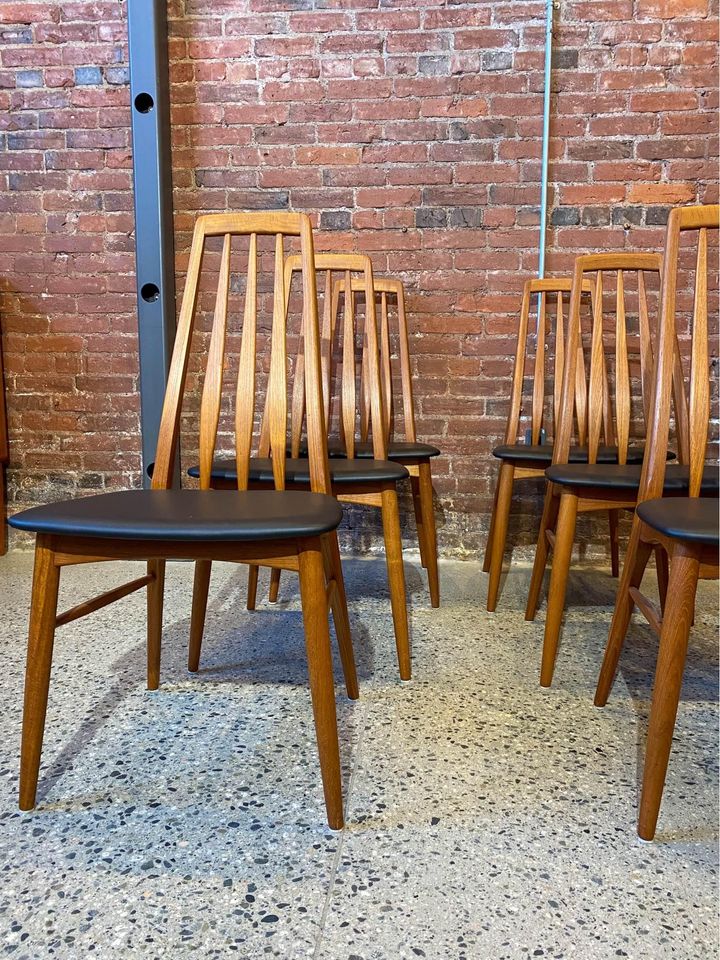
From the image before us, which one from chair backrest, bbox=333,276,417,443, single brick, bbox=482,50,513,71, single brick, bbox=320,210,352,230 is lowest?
chair backrest, bbox=333,276,417,443

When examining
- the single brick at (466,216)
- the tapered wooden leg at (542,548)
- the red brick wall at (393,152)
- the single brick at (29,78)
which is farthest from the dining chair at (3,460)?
the tapered wooden leg at (542,548)

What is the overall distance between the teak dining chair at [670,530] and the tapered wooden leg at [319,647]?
464mm

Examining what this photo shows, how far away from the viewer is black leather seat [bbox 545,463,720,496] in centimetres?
137

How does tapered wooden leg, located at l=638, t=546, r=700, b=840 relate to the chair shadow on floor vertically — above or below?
above

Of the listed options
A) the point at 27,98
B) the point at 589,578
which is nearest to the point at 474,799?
the point at 589,578

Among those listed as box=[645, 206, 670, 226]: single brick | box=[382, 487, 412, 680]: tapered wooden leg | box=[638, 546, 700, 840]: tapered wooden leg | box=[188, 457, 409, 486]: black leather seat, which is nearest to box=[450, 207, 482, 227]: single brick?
box=[645, 206, 670, 226]: single brick

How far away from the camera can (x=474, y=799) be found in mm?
1061

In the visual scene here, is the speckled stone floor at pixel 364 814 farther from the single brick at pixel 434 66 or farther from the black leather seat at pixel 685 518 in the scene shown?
the single brick at pixel 434 66

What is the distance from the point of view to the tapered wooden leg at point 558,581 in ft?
4.75

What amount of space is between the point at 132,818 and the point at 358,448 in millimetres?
1192

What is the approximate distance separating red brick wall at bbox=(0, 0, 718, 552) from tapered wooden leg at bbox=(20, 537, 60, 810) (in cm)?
167

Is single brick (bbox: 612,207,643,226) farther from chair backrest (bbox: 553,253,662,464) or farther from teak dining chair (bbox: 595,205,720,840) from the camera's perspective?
teak dining chair (bbox: 595,205,720,840)

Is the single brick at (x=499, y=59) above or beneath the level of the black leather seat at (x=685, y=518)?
above

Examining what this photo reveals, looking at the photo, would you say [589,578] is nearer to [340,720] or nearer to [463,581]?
[463,581]
